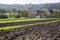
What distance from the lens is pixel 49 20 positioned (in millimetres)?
3326

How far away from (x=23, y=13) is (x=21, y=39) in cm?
60

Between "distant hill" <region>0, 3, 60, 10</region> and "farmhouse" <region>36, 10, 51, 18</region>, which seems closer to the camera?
"distant hill" <region>0, 3, 60, 10</region>

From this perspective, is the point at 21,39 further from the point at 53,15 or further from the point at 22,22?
the point at 53,15

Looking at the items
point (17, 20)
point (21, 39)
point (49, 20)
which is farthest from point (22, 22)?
point (49, 20)

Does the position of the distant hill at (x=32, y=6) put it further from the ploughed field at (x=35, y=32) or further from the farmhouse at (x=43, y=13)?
the ploughed field at (x=35, y=32)

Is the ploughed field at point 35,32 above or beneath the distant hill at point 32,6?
beneath

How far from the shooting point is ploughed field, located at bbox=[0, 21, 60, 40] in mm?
2954

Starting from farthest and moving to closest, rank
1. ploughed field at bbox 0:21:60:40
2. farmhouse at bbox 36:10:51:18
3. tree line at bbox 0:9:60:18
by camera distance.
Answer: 1. farmhouse at bbox 36:10:51:18
2. tree line at bbox 0:9:60:18
3. ploughed field at bbox 0:21:60:40

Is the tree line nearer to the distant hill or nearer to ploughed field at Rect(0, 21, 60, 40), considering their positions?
the distant hill

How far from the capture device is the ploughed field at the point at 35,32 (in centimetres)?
295

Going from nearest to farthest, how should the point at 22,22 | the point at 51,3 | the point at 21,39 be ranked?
the point at 21,39 → the point at 22,22 → the point at 51,3

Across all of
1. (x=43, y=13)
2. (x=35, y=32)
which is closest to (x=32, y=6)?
(x=43, y=13)

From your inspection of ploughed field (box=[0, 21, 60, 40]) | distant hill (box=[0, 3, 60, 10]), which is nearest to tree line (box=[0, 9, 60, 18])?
distant hill (box=[0, 3, 60, 10])

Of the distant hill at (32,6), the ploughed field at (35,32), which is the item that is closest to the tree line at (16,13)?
the distant hill at (32,6)
